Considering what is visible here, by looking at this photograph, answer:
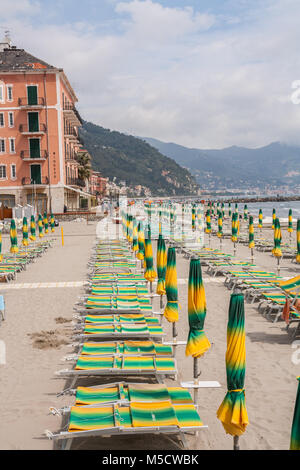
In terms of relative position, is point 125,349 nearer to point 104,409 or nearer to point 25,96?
point 104,409

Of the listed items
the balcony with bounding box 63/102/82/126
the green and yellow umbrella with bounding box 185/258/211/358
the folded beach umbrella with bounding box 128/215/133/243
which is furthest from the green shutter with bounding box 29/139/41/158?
the green and yellow umbrella with bounding box 185/258/211/358

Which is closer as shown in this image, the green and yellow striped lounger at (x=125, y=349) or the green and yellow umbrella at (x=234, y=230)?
the green and yellow striped lounger at (x=125, y=349)

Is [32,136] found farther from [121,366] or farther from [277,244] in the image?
[121,366]

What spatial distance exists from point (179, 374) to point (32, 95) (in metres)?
40.1

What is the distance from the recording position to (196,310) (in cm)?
587

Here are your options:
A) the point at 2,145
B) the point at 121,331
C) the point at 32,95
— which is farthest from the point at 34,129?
the point at 121,331

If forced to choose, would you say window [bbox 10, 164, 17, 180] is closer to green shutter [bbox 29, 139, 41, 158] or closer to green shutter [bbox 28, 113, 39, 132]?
green shutter [bbox 29, 139, 41, 158]

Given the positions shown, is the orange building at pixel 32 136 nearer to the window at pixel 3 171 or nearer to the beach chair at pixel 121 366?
the window at pixel 3 171

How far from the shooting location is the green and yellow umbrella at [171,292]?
25.8ft

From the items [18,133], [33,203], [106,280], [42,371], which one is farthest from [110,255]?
[18,133]

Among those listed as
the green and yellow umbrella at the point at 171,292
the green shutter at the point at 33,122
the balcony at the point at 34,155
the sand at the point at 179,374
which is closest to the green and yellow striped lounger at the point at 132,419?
the sand at the point at 179,374

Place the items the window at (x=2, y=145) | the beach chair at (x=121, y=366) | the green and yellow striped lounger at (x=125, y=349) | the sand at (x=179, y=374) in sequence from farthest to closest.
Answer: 1. the window at (x=2, y=145)
2. the green and yellow striped lounger at (x=125, y=349)
3. the beach chair at (x=121, y=366)
4. the sand at (x=179, y=374)

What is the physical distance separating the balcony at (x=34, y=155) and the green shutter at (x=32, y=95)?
185 inches

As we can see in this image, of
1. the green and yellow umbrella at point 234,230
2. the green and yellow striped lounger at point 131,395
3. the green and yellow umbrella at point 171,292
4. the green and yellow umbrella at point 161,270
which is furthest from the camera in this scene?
the green and yellow umbrella at point 234,230
